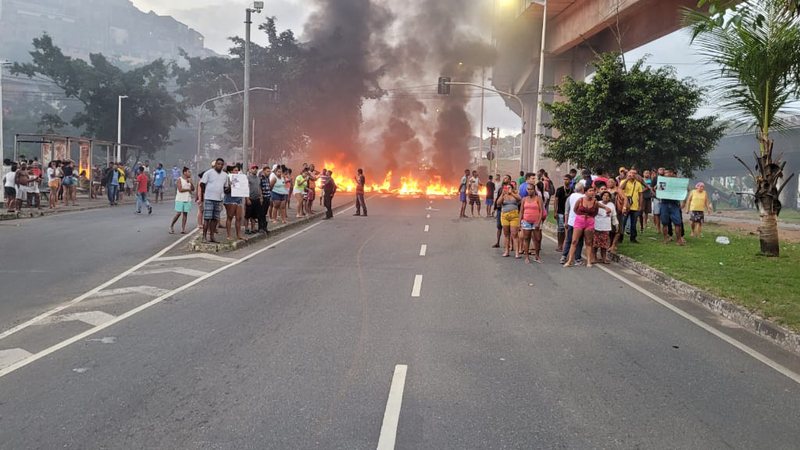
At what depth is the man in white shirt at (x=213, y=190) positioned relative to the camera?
1271 centimetres

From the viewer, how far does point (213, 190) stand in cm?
1273

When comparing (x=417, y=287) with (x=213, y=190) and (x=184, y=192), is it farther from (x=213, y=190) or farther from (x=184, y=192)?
(x=184, y=192)

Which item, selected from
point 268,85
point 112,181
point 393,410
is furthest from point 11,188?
point 268,85

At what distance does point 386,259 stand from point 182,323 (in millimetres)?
5601

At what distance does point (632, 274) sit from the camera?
36.1 feet

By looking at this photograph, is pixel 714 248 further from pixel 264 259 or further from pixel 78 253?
pixel 78 253

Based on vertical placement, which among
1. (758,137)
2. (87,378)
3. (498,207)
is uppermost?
(758,137)

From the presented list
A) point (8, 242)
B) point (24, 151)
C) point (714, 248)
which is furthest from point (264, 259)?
point (24, 151)

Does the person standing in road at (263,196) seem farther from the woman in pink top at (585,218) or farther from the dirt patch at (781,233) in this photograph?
the dirt patch at (781,233)

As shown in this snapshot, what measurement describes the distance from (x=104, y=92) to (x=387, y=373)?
46650 mm

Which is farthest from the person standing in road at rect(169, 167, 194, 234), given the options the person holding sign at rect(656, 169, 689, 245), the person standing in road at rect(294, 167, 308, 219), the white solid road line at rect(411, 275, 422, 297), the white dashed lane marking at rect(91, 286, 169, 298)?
the person holding sign at rect(656, 169, 689, 245)

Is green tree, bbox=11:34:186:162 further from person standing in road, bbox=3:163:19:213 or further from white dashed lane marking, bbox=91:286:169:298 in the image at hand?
white dashed lane marking, bbox=91:286:169:298

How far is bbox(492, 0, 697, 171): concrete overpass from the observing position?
82.8 feet

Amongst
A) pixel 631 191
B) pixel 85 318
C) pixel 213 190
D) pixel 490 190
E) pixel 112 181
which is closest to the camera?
pixel 85 318
